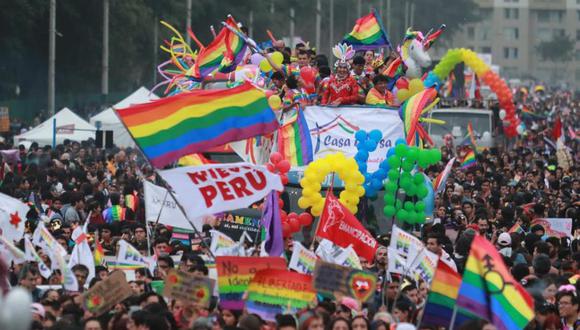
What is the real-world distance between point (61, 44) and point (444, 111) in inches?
750

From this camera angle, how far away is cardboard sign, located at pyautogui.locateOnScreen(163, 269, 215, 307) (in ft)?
39.2

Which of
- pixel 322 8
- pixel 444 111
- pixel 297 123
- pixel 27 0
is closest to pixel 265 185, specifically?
pixel 297 123

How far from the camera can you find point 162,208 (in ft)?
55.6

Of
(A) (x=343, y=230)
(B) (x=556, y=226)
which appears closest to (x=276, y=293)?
(A) (x=343, y=230)

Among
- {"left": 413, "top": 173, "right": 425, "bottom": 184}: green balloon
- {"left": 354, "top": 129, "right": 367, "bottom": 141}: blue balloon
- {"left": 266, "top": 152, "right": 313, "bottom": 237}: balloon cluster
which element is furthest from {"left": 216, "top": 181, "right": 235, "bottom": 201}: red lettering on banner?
{"left": 354, "top": 129, "right": 367, "bottom": 141}: blue balloon

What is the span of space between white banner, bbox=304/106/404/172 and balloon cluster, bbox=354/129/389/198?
0.29 metres

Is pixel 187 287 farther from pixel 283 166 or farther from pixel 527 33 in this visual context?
pixel 527 33

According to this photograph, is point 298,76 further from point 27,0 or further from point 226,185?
point 27,0

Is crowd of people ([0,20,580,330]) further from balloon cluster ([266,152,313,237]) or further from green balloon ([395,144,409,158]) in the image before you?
green balloon ([395,144,409,158])

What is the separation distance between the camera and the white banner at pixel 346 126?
1936 cm

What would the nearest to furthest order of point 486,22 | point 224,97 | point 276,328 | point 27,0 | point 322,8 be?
point 276,328 → point 224,97 → point 27,0 → point 322,8 → point 486,22

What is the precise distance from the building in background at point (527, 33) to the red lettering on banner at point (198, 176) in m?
152

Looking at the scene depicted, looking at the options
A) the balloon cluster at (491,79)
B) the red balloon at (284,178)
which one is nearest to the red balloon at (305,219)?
A: the red balloon at (284,178)

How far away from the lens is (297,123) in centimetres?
1944
